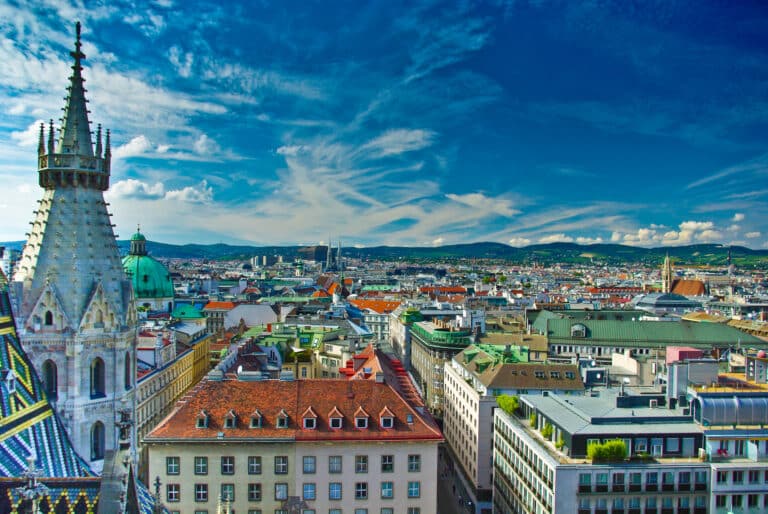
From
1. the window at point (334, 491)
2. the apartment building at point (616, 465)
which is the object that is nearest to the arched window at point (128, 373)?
the window at point (334, 491)

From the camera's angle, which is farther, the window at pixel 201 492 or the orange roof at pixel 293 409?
the orange roof at pixel 293 409

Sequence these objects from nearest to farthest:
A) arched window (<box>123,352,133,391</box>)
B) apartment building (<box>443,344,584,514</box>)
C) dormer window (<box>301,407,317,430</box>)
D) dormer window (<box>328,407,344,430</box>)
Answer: arched window (<box>123,352,133,391</box>) → dormer window (<box>301,407,317,430</box>) → dormer window (<box>328,407,344,430</box>) → apartment building (<box>443,344,584,514</box>)

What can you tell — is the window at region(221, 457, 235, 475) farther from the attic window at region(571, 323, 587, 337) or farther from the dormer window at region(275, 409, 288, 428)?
the attic window at region(571, 323, 587, 337)

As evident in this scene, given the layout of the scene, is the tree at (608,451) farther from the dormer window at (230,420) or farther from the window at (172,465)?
the window at (172,465)

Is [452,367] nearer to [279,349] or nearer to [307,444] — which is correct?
[279,349]

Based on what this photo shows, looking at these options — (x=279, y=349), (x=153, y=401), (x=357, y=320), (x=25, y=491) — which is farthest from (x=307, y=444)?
(x=357, y=320)

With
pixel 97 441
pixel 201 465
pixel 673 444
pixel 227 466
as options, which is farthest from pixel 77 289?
pixel 673 444

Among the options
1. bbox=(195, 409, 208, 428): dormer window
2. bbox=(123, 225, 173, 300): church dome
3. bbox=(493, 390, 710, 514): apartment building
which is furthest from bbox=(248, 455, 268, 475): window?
bbox=(123, 225, 173, 300): church dome
